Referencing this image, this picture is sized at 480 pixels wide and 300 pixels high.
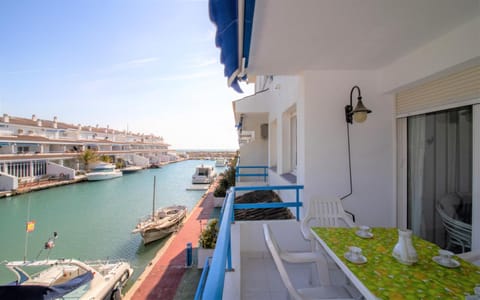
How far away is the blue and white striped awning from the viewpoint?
1388 mm

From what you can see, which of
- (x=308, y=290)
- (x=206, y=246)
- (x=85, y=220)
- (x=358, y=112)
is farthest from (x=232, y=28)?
(x=85, y=220)

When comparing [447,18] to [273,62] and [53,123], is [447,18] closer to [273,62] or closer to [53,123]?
[273,62]

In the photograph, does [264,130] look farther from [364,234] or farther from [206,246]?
[364,234]

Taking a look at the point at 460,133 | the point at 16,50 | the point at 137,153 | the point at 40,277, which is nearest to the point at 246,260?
the point at 460,133

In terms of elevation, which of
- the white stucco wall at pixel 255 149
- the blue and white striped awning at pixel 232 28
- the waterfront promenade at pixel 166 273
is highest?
the blue and white striped awning at pixel 232 28

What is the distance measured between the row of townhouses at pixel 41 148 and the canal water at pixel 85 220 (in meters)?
3.78

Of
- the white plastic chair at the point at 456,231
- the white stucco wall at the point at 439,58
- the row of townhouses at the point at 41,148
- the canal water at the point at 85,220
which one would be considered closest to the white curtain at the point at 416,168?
the white plastic chair at the point at 456,231

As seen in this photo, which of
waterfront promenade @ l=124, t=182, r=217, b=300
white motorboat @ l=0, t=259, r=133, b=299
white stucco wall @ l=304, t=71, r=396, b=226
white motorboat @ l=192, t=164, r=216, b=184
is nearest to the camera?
white stucco wall @ l=304, t=71, r=396, b=226

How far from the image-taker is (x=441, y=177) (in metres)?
2.27

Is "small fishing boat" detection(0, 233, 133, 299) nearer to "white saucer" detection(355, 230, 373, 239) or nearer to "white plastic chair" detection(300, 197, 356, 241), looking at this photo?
"white plastic chair" detection(300, 197, 356, 241)

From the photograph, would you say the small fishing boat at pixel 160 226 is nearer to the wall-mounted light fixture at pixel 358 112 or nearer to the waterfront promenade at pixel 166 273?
the waterfront promenade at pixel 166 273

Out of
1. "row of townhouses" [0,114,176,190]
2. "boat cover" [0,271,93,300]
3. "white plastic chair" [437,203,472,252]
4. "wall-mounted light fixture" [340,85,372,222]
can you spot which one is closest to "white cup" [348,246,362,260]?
"white plastic chair" [437,203,472,252]

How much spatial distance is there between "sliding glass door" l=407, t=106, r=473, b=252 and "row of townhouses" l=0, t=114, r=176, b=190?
88.1ft

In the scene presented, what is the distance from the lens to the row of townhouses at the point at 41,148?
19625 mm
